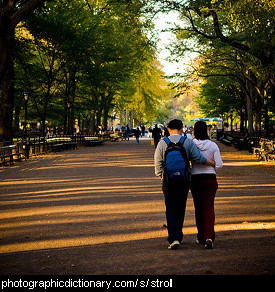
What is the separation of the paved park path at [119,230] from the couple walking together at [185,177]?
0.29m

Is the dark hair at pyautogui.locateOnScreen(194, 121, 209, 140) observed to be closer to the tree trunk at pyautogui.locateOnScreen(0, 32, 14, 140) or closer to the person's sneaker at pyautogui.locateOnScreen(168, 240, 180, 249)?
the person's sneaker at pyautogui.locateOnScreen(168, 240, 180, 249)

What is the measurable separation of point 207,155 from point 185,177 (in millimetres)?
524

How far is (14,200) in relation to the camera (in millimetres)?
11125

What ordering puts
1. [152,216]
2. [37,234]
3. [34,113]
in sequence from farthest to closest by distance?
[34,113]
[152,216]
[37,234]

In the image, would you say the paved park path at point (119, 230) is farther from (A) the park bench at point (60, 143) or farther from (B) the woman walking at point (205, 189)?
(A) the park bench at point (60, 143)

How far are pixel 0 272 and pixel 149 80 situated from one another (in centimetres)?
5583

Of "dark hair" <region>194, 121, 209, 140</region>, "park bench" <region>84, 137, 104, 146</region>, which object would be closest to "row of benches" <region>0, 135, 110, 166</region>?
"park bench" <region>84, 137, 104, 146</region>

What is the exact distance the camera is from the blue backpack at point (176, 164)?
6.30 meters

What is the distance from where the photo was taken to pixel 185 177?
20.9 feet

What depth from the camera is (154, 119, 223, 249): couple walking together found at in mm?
6359

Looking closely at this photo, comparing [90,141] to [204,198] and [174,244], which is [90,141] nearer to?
[204,198]

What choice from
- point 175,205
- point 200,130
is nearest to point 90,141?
point 200,130
